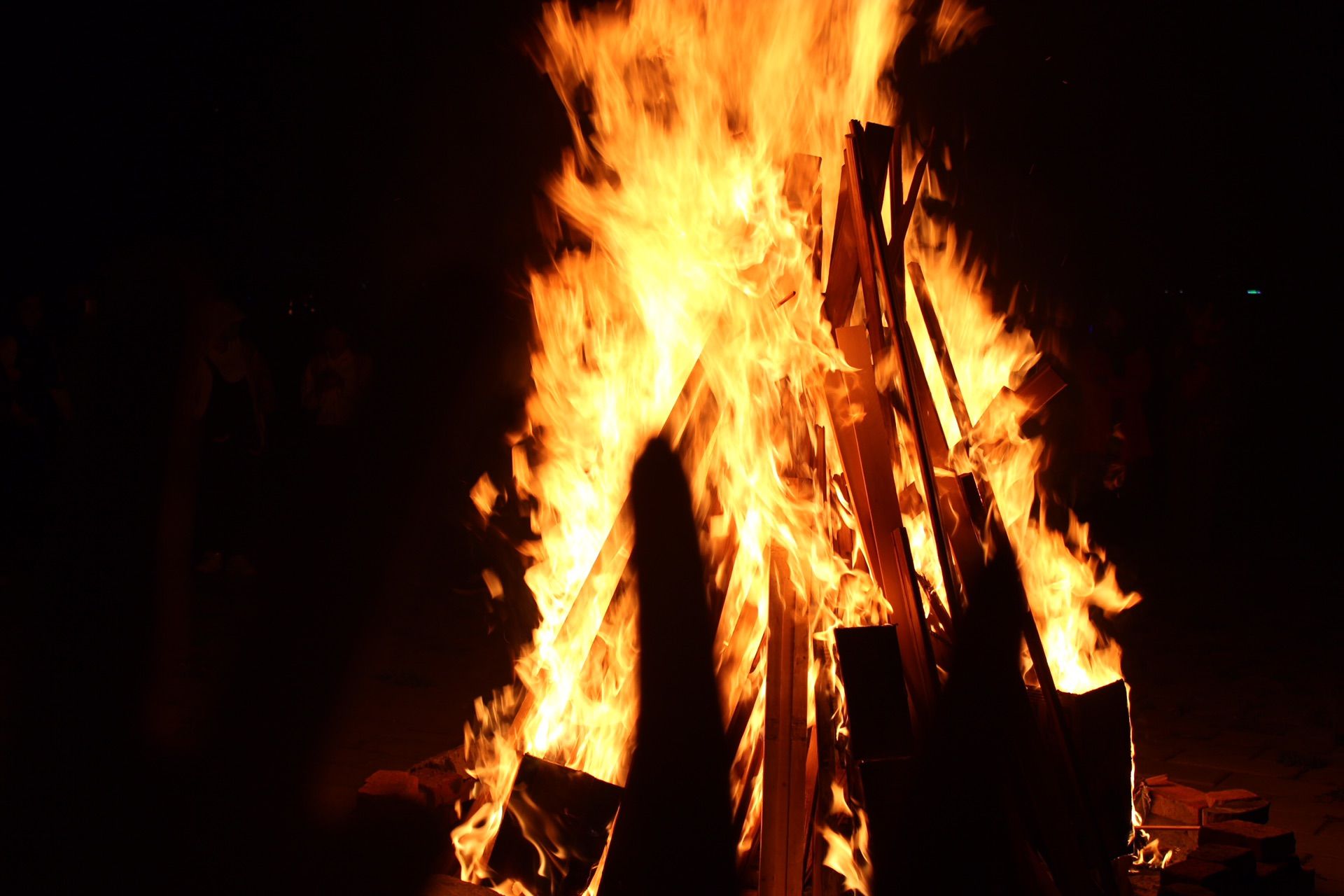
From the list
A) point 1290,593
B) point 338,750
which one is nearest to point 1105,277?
point 1290,593

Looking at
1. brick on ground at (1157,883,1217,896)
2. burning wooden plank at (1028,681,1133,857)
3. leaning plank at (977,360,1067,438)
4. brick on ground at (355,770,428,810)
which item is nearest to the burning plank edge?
brick on ground at (355,770,428,810)

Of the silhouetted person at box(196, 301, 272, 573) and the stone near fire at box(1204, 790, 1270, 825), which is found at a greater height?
the silhouetted person at box(196, 301, 272, 573)

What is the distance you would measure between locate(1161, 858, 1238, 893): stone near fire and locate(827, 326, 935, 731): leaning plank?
3.44 ft

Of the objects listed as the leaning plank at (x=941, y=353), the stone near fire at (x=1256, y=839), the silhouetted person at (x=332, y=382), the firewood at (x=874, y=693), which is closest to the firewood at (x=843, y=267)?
the leaning plank at (x=941, y=353)

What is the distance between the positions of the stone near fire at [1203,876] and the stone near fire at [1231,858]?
0.02m

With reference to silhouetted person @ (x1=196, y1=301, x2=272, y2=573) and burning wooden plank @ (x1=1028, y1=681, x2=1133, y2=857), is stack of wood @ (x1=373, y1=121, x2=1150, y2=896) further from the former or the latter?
silhouetted person @ (x1=196, y1=301, x2=272, y2=573)

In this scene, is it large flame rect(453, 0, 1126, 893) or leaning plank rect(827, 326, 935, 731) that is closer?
leaning plank rect(827, 326, 935, 731)

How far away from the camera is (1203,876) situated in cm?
299

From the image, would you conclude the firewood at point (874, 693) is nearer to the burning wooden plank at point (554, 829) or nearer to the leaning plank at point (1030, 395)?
the burning wooden plank at point (554, 829)

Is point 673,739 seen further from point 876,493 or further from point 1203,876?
point 1203,876

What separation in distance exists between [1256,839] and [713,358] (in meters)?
2.34

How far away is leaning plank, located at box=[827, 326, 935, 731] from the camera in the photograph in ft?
9.20

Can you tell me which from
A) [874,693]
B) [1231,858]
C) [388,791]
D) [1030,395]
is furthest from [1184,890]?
[388,791]

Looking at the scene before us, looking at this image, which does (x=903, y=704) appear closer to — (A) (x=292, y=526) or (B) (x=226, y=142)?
(A) (x=292, y=526)
